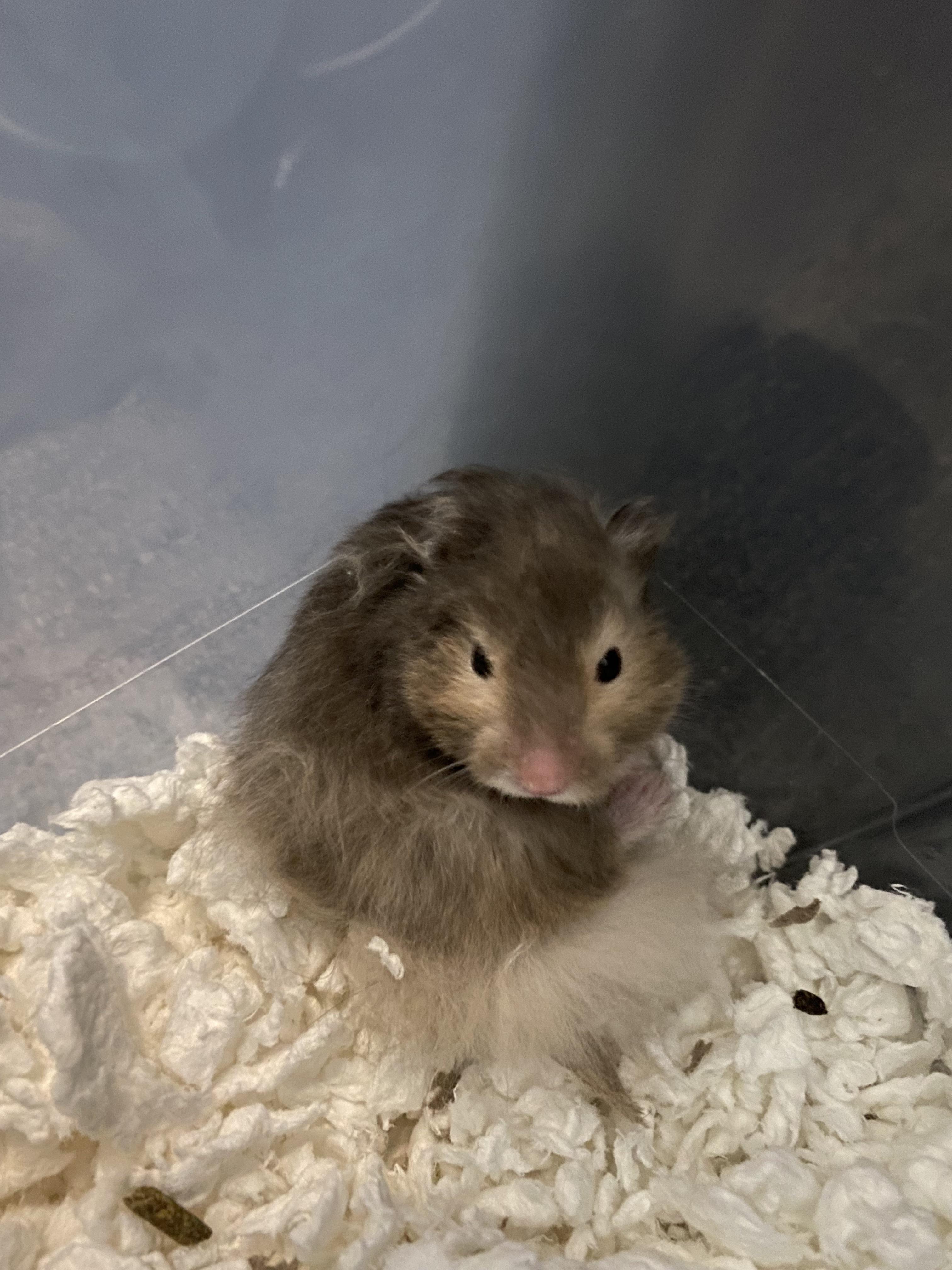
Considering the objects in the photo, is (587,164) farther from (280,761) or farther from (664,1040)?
(664,1040)

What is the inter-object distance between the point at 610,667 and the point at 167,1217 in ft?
3.25

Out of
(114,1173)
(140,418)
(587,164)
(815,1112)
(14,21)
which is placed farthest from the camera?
(140,418)

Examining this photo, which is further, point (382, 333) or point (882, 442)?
point (382, 333)

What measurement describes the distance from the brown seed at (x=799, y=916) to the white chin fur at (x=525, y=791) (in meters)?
0.73

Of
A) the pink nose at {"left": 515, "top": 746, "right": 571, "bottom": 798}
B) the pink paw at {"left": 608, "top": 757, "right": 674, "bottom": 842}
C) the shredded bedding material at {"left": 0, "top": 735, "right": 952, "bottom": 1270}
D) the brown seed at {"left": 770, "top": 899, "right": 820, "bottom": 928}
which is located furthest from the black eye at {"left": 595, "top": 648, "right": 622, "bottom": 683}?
the brown seed at {"left": 770, "top": 899, "right": 820, "bottom": 928}

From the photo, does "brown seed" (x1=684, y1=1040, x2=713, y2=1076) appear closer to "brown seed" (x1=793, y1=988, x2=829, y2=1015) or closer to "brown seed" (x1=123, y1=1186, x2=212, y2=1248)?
"brown seed" (x1=793, y1=988, x2=829, y2=1015)

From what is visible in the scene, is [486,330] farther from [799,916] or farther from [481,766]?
[799,916]

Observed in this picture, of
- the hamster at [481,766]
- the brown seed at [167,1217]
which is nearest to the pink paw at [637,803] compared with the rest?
the hamster at [481,766]

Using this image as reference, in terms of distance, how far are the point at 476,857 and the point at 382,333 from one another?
3.91 feet

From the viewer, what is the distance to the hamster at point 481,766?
1275mm

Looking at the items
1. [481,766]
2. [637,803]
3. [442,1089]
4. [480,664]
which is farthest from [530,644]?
[442,1089]

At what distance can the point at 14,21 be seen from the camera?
1464 mm

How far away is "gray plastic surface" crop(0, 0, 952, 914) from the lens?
155cm

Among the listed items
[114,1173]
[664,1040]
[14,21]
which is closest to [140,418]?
[14,21]
